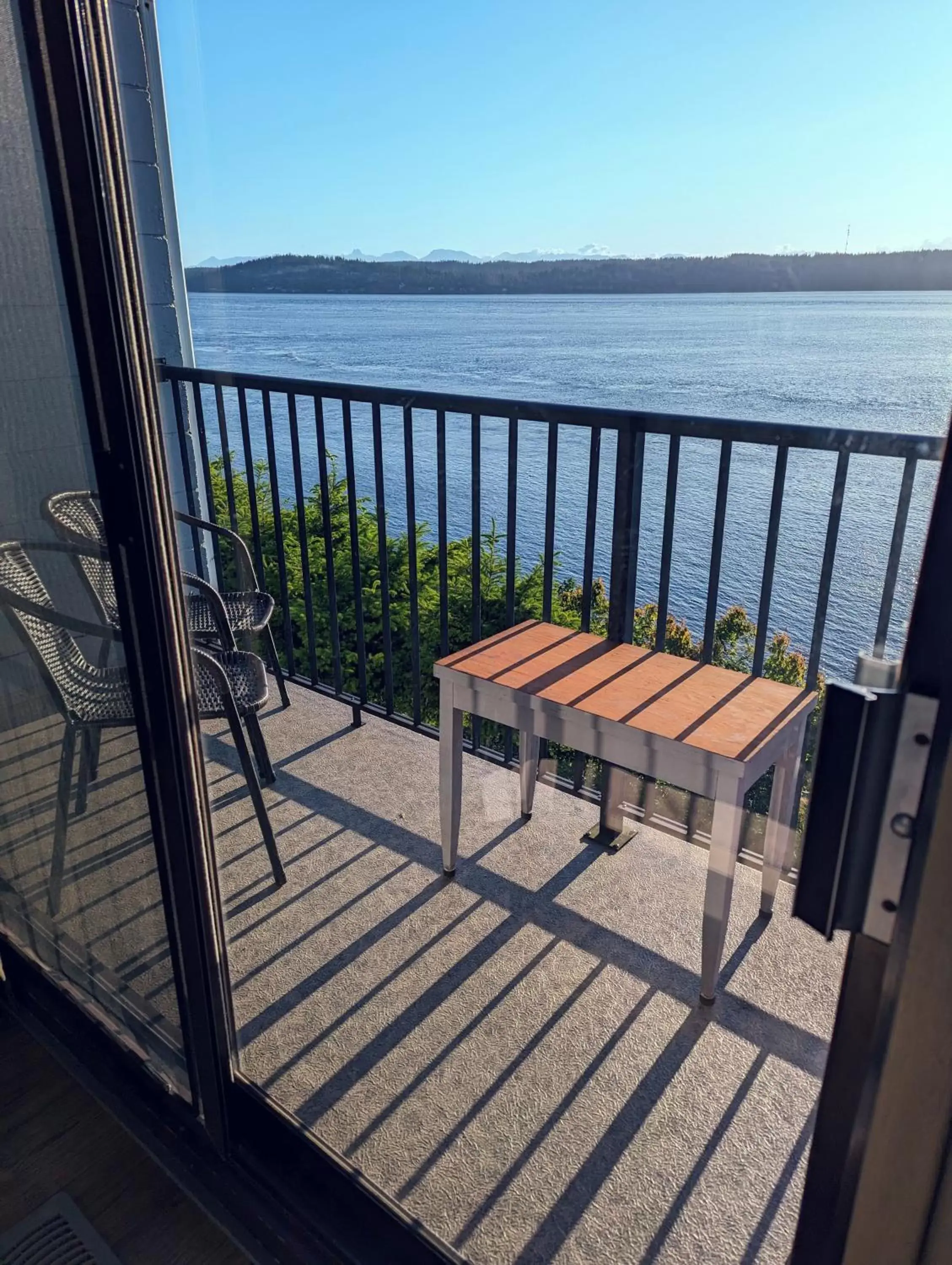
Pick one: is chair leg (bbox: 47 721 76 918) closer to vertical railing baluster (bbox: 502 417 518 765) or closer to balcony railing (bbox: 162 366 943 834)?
balcony railing (bbox: 162 366 943 834)

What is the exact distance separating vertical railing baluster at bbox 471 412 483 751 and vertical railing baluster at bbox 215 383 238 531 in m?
0.82

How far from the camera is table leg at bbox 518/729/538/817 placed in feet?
8.68

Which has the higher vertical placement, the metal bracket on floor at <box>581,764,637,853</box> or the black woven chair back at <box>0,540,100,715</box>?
the black woven chair back at <box>0,540,100,715</box>

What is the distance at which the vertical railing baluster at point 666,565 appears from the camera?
2420 millimetres

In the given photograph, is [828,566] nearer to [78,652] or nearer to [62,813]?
[78,652]

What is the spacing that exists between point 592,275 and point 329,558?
2.30 metres

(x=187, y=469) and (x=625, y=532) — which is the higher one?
(x=187, y=469)

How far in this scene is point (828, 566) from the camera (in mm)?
1278

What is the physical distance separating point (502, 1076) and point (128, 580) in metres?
1.26

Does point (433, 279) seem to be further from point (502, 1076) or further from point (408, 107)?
point (502, 1076)

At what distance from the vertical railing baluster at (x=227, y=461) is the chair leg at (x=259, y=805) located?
2.90 feet

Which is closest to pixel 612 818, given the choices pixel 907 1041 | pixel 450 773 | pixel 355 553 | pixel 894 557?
pixel 450 773

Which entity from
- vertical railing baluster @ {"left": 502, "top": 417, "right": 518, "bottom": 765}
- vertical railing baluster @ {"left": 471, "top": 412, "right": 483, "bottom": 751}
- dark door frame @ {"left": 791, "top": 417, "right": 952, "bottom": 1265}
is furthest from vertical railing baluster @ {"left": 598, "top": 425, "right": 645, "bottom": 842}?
dark door frame @ {"left": 791, "top": 417, "right": 952, "bottom": 1265}

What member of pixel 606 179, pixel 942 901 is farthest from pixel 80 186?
pixel 942 901
